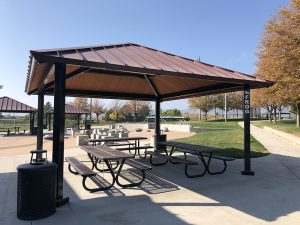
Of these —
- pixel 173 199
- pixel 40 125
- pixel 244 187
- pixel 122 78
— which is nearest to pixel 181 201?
pixel 173 199

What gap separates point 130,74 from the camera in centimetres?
963

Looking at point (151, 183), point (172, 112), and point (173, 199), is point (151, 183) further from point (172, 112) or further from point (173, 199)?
point (172, 112)

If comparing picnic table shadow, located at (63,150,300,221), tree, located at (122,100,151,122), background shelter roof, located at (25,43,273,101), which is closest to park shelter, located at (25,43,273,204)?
background shelter roof, located at (25,43,273,101)

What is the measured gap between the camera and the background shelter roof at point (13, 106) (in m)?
26.0

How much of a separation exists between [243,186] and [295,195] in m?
1.10

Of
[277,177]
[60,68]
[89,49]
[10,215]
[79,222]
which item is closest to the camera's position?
[79,222]

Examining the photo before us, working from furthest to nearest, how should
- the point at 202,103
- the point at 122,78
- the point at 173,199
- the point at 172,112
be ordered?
the point at 172,112, the point at 202,103, the point at 122,78, the point at 173,199

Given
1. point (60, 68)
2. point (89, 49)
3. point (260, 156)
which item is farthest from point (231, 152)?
point (60, 68)

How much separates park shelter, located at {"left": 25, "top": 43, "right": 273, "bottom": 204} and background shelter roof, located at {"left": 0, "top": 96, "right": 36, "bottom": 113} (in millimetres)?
17663

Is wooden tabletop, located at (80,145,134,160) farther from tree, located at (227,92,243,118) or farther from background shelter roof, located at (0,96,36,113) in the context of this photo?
tree, located at (227,92,243,118)

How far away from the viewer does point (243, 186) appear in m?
6.45

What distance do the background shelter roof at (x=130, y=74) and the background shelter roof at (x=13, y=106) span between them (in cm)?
1773

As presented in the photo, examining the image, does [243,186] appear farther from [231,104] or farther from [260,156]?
[231,104]

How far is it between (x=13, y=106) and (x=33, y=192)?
25018 mm
